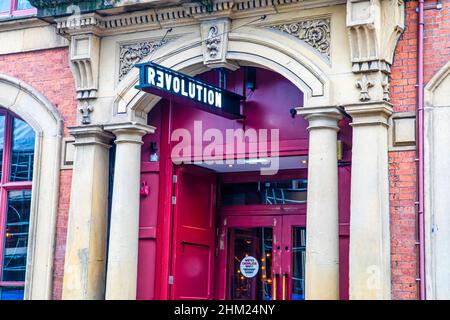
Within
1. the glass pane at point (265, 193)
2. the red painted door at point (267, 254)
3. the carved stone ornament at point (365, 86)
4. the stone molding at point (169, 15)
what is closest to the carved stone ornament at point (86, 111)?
the stone molding at point (169, 15)

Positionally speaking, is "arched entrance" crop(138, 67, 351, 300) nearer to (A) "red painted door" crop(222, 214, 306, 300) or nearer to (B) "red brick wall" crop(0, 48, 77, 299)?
(A) "red painted door" crop(222, 214, 306, 300)

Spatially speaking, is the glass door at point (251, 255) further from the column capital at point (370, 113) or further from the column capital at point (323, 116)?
the column capital at point (370, 113)

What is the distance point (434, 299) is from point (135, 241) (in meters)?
3.95

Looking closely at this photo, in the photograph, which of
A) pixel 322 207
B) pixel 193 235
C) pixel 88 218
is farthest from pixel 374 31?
pixel 88 218

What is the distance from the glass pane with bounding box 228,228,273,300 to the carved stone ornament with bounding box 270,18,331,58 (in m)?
3.08

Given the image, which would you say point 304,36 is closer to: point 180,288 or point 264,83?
point 264,83

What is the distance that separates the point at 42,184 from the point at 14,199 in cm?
92

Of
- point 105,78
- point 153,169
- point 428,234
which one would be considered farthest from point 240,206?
point 428,234

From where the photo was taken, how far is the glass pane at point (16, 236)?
501 inches

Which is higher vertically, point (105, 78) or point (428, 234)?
point (105, 78)

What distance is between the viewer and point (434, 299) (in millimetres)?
9531

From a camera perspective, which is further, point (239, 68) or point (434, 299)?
point (239, 68)

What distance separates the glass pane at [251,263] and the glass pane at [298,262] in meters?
0.40
